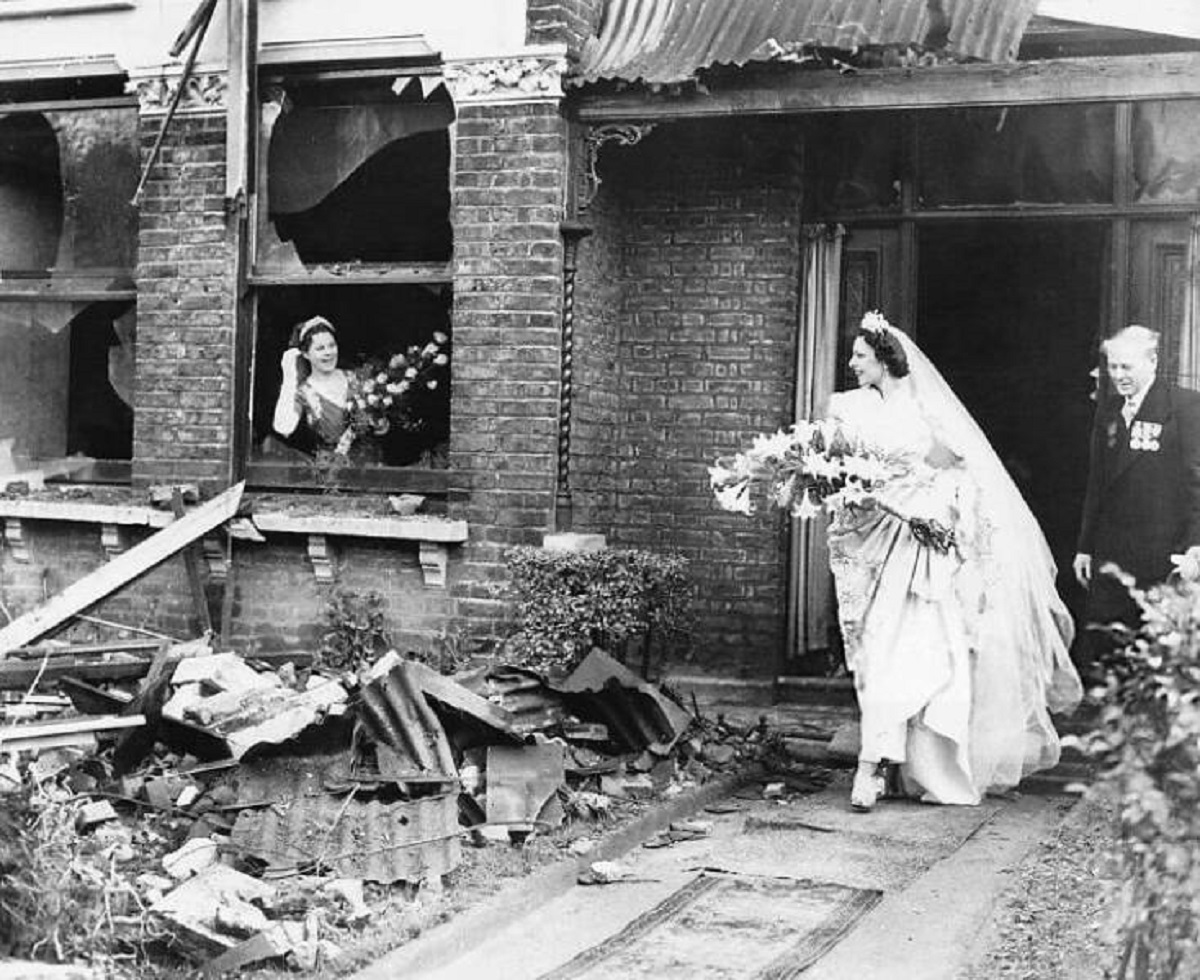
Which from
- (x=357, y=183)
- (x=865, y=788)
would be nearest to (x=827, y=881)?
(x=865, y=788)

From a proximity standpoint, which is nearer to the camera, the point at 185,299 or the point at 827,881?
the point at 827,881

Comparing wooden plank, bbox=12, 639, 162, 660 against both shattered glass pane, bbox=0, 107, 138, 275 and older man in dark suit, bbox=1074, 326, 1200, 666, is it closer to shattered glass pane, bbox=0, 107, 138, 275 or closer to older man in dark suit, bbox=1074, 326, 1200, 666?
shattered glass pane, bbox=0, 107, 138, 275

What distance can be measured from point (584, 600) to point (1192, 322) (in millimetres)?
3873

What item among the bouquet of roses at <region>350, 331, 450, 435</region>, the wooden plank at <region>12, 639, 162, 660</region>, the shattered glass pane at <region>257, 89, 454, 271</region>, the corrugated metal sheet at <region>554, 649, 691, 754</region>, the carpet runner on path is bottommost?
the carpet runner on path

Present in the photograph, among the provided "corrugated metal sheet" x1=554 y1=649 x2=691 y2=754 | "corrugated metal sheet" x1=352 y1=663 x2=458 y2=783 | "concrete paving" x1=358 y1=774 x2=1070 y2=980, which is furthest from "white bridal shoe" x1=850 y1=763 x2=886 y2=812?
"corrugated metal sheet" x1=352 y1=663 x2=458 y2=783

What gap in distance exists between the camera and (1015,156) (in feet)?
35.6

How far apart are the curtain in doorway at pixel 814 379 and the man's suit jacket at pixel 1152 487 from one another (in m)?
2.05

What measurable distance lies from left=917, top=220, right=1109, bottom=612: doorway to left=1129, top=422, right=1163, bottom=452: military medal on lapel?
136 inches

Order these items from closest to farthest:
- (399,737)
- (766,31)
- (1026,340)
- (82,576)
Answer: (399,737) → (766,31) → (82,576) → (1026,340)

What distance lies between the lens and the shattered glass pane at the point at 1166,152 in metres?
10.3

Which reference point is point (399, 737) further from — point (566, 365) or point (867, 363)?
point (566, 365)

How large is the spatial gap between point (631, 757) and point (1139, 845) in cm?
477

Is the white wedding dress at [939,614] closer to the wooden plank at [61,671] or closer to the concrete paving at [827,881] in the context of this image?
the concrete paving at [827,881]

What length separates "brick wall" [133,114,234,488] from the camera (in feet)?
36.6
